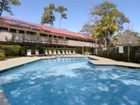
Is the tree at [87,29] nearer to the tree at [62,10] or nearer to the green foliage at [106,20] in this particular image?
the green foliage at [106,20]

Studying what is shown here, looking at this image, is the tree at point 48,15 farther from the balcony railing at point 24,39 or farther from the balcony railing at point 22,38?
the balcony railing at point 22,38

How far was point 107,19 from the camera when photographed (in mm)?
44250

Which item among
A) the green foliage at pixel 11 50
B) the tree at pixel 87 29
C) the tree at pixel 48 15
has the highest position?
the tree at pixel 48 15

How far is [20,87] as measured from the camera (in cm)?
930

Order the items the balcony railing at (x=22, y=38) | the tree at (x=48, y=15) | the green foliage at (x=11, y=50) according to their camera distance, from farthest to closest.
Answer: the tree at (x=48, y=15)
the balcony railing at (x=22, y=38)
the green foliage at (x=11, y=50)

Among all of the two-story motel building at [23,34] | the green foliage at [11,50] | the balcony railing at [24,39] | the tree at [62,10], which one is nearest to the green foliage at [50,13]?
the tree at [62,10]

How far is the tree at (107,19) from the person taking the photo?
4450 centimetres

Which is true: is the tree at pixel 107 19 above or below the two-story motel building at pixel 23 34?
above

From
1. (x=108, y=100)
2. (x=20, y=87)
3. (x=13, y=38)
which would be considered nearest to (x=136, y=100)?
(x=108, y=100)

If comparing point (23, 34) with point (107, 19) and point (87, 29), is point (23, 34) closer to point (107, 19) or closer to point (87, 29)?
point (107, 19)

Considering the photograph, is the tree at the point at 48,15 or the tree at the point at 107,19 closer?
the tree at the point at 107,19

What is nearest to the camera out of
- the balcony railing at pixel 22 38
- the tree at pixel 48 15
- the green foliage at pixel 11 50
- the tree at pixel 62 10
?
the green foliage at pixel 11 50

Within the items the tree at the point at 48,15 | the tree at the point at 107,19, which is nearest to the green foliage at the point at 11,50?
the tree at the point at 107,19

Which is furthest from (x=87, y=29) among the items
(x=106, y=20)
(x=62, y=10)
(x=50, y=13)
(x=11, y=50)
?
(x=11, y=50)
